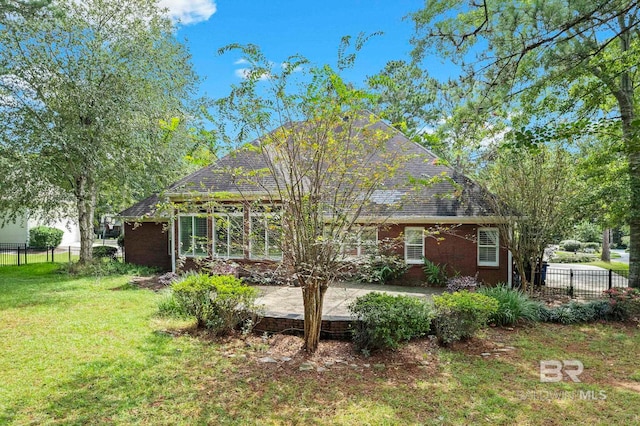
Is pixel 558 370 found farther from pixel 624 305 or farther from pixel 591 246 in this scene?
pixel 591 246

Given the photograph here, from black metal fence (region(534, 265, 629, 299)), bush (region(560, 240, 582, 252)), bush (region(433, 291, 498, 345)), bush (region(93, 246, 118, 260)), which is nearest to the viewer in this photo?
bush (region(433, 291, 498, 345))

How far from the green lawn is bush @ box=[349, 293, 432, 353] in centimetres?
31

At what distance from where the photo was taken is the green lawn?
170 inches

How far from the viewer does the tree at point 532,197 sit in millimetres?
10336

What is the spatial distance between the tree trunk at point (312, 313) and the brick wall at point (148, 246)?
12.5 m

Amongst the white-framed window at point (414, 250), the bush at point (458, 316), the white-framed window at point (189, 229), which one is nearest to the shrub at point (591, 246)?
the white-framed window at point (414, 250)

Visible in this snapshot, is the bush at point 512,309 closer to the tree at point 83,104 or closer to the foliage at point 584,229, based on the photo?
the foliage at point 584,229

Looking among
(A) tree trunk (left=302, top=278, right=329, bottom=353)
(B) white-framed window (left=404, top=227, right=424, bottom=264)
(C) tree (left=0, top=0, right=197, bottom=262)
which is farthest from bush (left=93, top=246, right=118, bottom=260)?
(A) tree trunk (left=302, top=278, right=329, bottom=353)

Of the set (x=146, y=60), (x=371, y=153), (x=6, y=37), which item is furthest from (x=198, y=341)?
(x=6, y=37)

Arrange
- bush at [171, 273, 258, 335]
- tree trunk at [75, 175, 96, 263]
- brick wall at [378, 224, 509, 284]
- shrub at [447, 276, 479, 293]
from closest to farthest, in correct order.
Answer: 1. bush at [171, 273, 258, 335]
2. shrub at [447, 276, 479, 293]
3. brick wall at [378, 224, 509, 284]
4. tree trunk at [75, 175, 96, 263]

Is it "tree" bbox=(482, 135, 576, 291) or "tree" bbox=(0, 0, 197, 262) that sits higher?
"tree" bbox=(0, 0, 197, 262)

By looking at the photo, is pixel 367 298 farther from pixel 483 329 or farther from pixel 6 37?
pixel 6 37

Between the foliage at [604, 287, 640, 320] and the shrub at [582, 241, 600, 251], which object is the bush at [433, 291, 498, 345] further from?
the shrub at [582, 241, 600, 251]

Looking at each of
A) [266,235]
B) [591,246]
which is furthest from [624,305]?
[591,246]
